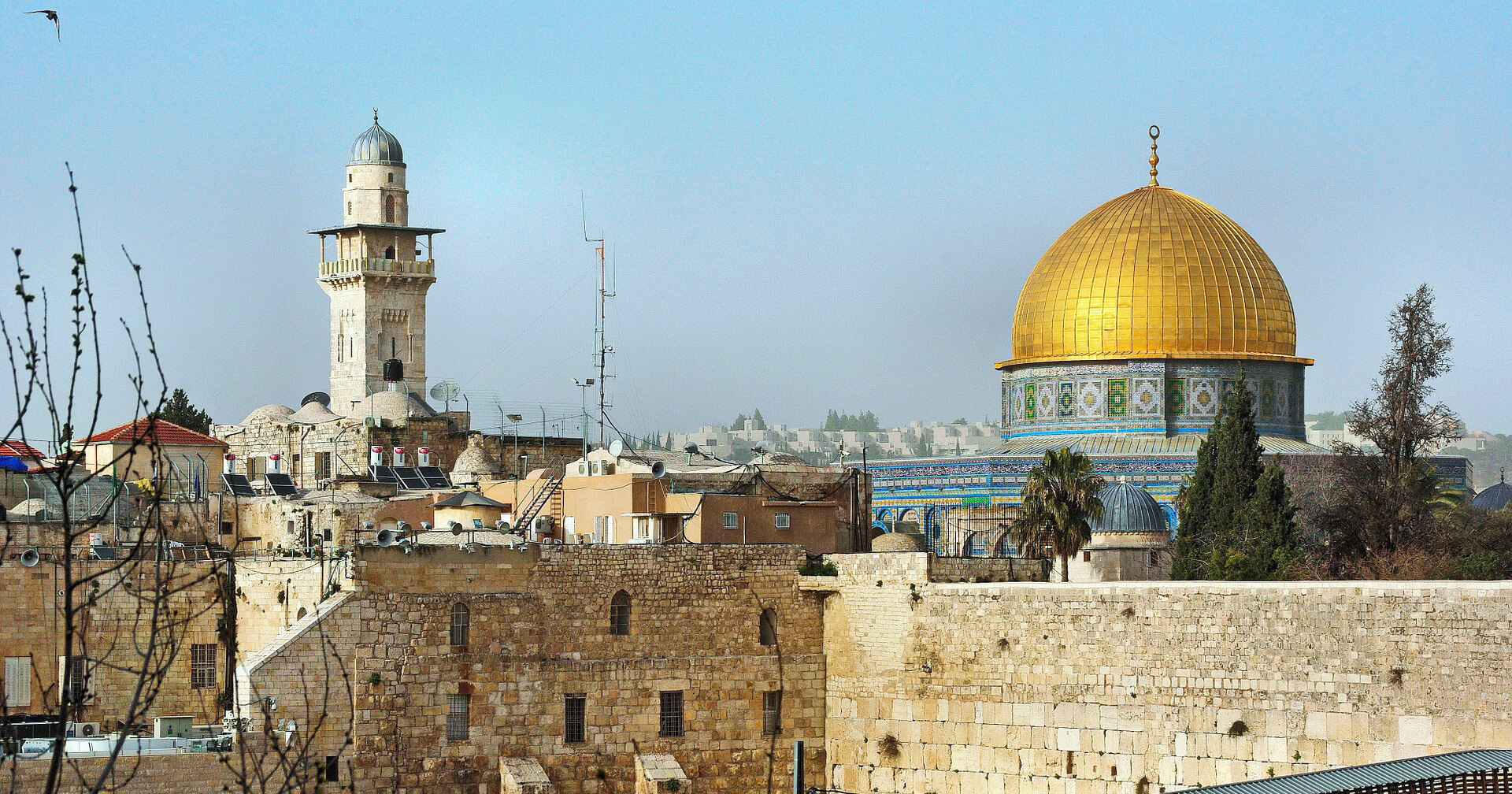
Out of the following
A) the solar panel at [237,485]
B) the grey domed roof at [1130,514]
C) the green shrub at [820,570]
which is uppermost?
the solar panel at [237,485]

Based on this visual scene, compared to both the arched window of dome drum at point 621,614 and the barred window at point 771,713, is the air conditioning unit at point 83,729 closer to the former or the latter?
the arched window of dome drum at point 621,614

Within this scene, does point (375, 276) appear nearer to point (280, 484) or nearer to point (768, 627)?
point (280, 484)

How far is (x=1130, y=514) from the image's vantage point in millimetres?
34844

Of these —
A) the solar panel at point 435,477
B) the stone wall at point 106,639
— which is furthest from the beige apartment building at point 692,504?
the solar panel at point 435,477

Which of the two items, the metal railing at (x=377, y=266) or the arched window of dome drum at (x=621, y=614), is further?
the metal railing at (x=377, y=266)

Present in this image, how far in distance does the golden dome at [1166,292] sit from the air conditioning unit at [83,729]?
22.7 m

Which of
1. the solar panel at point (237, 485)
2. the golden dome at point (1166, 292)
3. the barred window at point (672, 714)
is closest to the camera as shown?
the barred window at point (672, 714)

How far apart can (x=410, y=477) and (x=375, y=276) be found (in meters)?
11.8

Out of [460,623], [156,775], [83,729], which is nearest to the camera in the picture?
[156,775]

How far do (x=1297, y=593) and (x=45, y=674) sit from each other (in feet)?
46.6

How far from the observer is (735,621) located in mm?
24422

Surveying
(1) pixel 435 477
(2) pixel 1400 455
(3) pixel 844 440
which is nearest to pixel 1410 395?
(2) pixel 1400 455

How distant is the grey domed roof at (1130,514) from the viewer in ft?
114

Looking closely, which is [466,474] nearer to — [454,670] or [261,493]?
[261,493]
